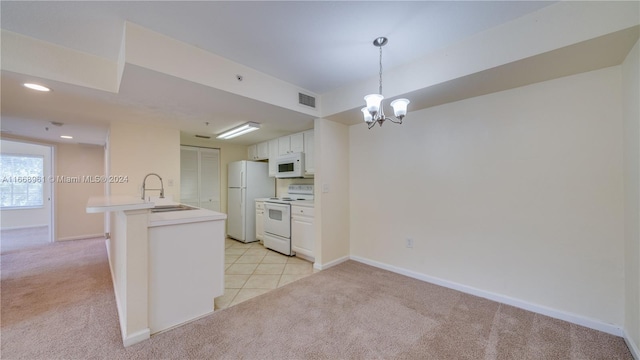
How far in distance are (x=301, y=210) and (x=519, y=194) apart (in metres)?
2.67

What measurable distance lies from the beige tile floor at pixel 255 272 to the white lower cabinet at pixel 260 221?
12.6 inches

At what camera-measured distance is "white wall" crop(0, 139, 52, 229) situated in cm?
564

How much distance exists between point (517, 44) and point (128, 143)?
15.5 feet

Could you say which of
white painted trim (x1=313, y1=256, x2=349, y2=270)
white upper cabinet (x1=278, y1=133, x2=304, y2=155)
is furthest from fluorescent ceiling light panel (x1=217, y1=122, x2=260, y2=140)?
white painted trim (x1=313, y1=256, x2=349, y2=270)

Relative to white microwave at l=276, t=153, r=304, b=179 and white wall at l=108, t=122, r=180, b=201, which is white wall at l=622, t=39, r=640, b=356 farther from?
white wall at l=108, t=122, r=180, b=201

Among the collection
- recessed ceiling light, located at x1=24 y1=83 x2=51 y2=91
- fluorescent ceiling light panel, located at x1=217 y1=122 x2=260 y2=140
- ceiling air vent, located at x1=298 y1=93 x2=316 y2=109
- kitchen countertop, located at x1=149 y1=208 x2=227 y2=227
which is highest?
ceiling air vent, located at x1=298 y1=93 x2=316 y2=109

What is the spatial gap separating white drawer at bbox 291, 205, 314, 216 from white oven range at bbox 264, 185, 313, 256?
0.28 ft

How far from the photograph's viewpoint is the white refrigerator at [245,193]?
15.4 ft

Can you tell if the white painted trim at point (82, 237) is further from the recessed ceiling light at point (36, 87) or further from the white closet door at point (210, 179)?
the recessed ceiling light at point (36, 87)

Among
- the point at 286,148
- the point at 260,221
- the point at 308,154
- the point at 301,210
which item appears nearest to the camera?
the point at 301,210

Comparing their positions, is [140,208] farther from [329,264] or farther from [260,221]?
[260,221]

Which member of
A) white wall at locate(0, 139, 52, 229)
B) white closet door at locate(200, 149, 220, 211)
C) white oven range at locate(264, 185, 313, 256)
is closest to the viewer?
white oven range at locate(264, 185, 313, 256)

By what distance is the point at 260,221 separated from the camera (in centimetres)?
455

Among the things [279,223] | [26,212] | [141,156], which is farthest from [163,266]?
[26,212]
